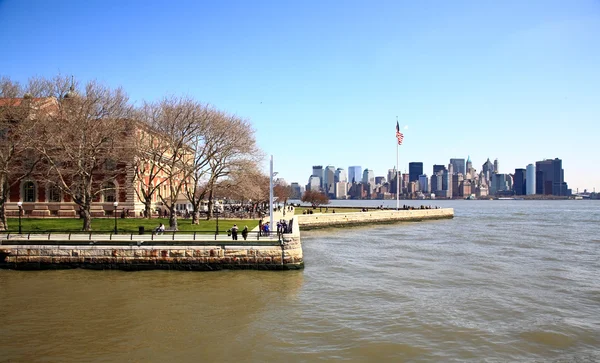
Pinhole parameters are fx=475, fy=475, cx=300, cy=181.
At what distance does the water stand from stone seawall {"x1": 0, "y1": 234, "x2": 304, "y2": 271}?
78 centimetres

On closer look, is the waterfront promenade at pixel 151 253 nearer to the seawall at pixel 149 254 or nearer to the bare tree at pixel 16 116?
the seawall at pixel 149 254

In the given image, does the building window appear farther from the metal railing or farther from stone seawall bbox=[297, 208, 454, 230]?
stone seawall bbox=[297, 208, 454, 230]

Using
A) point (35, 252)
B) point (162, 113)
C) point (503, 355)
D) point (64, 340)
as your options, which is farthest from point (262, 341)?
point (162, 113)

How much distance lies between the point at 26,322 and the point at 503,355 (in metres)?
17.1

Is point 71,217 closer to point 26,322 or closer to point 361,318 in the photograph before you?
point 26,322

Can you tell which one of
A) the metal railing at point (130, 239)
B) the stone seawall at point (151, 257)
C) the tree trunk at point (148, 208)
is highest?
the tree trunk at point (148, 208)

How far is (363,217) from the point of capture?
71750 millimetres

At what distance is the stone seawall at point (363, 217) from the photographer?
63219 mm

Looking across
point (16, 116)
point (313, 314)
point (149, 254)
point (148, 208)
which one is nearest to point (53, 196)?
point (148, 208)

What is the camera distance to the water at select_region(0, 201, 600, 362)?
604 inches

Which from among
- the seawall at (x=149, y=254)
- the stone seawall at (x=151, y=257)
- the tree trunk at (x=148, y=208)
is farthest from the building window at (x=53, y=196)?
the stone seawall at (x=151, y=257)

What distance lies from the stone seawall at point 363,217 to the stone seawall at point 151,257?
109ft

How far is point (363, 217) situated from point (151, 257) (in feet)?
155

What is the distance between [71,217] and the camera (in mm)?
49688
